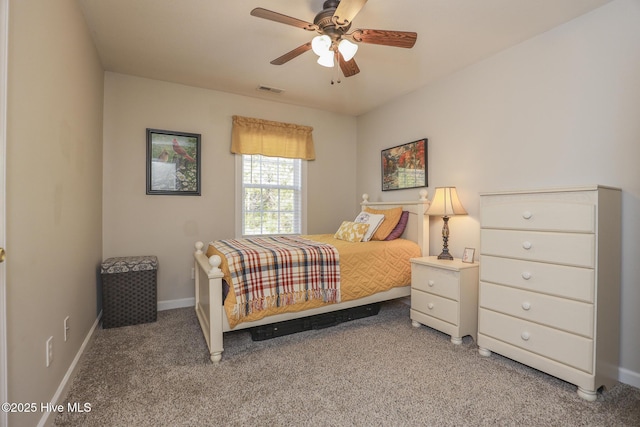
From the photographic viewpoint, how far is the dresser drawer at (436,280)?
2.49 meters

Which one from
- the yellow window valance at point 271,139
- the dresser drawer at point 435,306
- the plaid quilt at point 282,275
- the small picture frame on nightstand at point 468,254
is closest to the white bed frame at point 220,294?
the plaid quilt at point 282,275

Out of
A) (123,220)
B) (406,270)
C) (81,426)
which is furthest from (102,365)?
(406,270)

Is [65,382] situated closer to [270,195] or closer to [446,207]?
[270,195]

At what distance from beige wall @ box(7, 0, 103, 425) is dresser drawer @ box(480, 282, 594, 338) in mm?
2647

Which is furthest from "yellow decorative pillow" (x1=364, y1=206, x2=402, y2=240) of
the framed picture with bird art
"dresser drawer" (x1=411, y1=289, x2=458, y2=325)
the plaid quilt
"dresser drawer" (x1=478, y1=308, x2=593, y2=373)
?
the framed picture with bird art

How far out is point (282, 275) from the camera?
7.75 ft

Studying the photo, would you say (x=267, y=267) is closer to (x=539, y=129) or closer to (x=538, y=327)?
(x=538, y=327)

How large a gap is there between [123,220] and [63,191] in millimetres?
1483

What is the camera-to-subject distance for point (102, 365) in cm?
209

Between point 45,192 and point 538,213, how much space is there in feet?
9.23

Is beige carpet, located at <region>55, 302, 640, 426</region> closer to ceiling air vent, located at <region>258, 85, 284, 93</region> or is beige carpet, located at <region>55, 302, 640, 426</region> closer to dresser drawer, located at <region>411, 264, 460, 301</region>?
dresser drawer, located at <region>411, 264, 460, 301</region>

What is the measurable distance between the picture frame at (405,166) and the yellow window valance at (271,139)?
3.26ft

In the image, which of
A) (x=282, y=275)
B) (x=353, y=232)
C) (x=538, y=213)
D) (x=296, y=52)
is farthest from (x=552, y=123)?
(x=282, y=275)

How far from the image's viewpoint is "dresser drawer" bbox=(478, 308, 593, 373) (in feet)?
5.86
